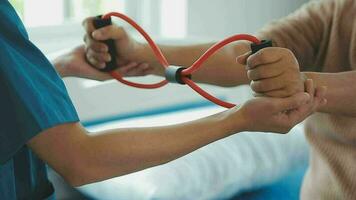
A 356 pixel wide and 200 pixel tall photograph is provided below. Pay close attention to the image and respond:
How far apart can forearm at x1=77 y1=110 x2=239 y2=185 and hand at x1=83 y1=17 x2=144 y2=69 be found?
0.96 ft

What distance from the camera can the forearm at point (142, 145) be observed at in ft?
2.43

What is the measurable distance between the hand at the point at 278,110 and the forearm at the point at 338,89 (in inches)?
3.4

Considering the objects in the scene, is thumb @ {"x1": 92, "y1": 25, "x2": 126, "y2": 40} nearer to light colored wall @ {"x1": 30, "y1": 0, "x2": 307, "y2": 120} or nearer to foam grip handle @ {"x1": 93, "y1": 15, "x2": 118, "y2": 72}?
foam grip handle @ {"x1": 93, "y1": 15, "x2": 118, "y2": 72}

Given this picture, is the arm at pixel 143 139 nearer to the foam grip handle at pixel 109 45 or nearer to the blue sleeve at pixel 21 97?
the blue sleeve at pixel 21 97

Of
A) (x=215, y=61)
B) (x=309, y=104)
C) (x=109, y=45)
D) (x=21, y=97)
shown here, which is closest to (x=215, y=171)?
(x=215, y=61)

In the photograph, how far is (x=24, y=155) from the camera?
85 centimetres

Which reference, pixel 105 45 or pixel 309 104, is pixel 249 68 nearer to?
pixel 309 104

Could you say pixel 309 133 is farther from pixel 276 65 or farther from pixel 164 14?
pixel 164 14

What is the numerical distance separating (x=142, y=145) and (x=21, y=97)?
0.16 m

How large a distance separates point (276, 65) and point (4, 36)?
1.08ft

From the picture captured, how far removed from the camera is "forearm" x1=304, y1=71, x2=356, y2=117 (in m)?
0.87

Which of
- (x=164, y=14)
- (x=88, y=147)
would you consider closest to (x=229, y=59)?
(x=88, y=147)

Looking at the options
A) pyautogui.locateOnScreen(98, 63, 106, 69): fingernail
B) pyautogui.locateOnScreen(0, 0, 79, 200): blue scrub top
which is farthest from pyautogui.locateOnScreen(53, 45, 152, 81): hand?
pyautogui.locateOnScreen(0, 0, 79, 200): blue scrub top

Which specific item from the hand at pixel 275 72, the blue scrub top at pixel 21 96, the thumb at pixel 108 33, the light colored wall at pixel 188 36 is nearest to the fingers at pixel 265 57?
the hand at pixel 275 72
